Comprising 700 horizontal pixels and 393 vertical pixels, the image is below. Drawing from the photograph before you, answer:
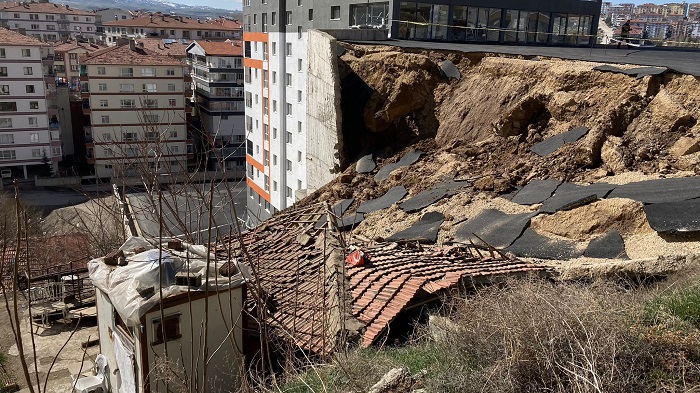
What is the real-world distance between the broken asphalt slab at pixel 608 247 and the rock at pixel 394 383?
5177mm

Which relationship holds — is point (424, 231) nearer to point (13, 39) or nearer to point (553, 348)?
point (553, 348)

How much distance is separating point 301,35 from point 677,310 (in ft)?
80.5

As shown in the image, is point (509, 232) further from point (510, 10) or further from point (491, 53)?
point (510, 10)

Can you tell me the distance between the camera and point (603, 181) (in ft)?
36.6

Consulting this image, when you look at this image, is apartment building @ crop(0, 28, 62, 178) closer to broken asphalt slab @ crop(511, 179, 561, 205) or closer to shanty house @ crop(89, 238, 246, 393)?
shanty house @ crop(89, 238, 246, 393)

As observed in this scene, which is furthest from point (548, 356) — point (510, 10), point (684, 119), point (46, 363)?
point (510, 10)

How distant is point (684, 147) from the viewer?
1098 centimetres

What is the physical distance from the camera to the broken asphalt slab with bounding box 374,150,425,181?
53.1ft

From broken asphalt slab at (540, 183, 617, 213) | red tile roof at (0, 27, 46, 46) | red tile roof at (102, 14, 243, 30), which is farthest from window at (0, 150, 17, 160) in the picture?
broken asphalt slab at (540, 183, 617, 213)

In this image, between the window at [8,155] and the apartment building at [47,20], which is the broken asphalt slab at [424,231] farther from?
the apartment building at [47,20]

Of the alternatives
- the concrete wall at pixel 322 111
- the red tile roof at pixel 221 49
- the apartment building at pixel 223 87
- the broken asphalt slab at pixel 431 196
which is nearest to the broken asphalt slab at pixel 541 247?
the broken asphalt slab at pixel 431 196

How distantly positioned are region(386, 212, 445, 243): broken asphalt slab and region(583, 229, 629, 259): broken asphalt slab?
3.05 m

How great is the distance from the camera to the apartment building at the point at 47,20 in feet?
285

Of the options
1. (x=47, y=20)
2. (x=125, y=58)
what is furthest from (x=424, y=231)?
(x=47, y=20)
